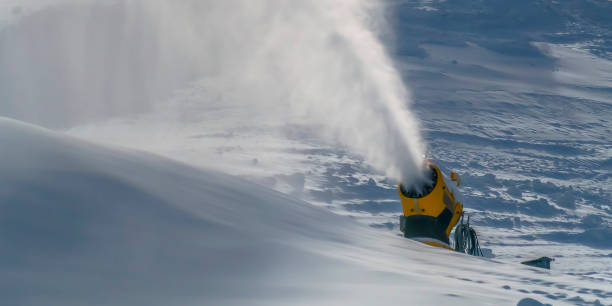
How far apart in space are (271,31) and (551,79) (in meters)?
6.40

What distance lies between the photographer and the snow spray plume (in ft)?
31.7

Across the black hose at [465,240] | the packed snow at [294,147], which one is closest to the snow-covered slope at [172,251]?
the packed snow at [294,147]

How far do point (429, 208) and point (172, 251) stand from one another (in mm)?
3263

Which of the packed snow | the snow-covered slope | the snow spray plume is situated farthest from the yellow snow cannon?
the snow-covered slope

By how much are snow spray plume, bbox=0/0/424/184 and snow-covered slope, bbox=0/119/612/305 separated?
3.80 m

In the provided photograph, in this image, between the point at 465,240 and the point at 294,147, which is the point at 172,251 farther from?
the point at 294,147

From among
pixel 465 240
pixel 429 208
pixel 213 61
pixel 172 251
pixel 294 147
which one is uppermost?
pixel 213 61

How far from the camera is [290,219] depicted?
3.19m

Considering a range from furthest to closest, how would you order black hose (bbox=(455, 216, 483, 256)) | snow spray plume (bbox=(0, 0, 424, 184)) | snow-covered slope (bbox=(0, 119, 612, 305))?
snow spray plume (bbox=(0, 0, 424, 184))
black hose (bbox=(455, 216, 483, 256))
snow-covered slope (bbox=(0, 119, 612, 305))

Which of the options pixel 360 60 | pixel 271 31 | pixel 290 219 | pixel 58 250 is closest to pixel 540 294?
pixel 290 219

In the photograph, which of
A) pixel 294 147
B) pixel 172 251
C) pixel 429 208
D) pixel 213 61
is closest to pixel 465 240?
pixel 429 208

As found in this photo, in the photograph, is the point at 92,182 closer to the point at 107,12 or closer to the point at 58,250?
the point at 58,250

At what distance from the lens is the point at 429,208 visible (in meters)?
5.16

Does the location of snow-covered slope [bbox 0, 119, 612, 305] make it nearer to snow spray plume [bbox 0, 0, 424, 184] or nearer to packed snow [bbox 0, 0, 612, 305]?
packed snow [bbox 0, 0, 612, 305]
